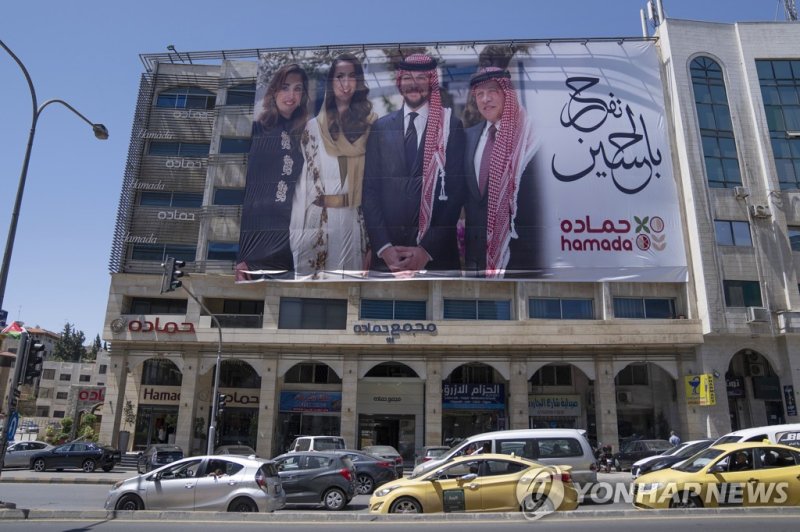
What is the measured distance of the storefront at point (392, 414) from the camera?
32750 mm

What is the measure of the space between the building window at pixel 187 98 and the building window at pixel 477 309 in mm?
22140

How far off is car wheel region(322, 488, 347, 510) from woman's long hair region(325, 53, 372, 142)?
958 inches

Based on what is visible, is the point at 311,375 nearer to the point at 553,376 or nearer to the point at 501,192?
the point at 553,376

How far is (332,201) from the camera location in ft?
109

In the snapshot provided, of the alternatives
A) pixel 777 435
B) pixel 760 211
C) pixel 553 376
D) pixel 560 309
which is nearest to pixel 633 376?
pixel 553 376

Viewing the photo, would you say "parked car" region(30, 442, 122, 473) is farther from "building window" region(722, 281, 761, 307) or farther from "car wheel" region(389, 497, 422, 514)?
"building window" region(722, 281, 761, 307)

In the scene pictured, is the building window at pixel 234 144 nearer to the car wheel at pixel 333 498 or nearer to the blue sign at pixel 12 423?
the blue sign at pixel 12 423

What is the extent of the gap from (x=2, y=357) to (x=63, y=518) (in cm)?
6642

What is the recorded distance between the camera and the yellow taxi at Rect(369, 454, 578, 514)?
10641mm

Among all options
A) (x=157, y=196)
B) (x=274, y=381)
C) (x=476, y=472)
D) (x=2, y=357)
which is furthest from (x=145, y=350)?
(x=2, y=357)

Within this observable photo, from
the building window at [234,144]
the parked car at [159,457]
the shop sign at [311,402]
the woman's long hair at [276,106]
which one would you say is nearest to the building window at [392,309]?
the shop sign at [311,402]

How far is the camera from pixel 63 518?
1095 cm

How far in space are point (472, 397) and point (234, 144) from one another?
2241cm

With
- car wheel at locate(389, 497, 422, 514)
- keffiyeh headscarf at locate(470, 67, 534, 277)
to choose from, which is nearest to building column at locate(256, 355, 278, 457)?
keffiyeh headscarf at locate(470, 67, 534, 277)
